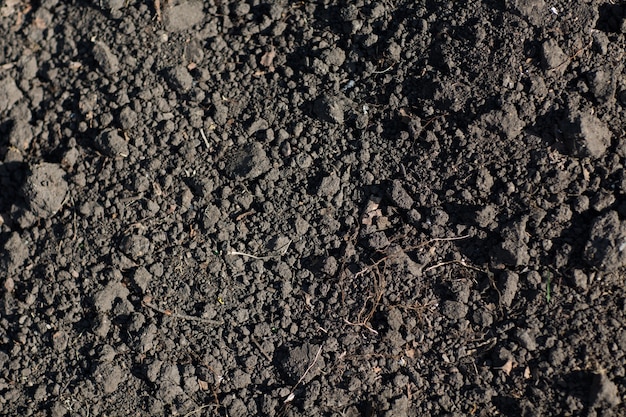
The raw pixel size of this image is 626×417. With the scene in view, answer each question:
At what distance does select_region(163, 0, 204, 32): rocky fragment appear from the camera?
2959 mm

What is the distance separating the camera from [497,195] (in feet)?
8.94

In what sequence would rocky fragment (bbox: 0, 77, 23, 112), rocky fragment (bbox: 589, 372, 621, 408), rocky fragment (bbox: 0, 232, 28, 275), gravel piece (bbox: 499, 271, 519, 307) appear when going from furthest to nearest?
1. rocky fragment (bbox: 0, 77, 23, 112)
2. rocky fragment (bbox: 0, 232, 28, 275)
3. gravel piece (bbox: 499, 271, 519, 307)
4. rocky fragment (bbox: 589, 372, 621, 408)

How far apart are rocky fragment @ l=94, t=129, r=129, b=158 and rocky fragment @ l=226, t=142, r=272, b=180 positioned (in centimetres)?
48

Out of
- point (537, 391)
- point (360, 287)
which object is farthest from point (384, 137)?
point (537, 391)

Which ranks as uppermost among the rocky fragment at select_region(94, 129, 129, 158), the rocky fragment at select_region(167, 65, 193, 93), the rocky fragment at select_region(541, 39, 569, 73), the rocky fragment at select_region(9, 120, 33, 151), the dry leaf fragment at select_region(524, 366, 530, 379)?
the rocky fragment at select_region(541, 39, 569, 73)

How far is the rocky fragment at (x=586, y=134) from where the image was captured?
262cm

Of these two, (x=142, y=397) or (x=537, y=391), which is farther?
(x=142, y=397)

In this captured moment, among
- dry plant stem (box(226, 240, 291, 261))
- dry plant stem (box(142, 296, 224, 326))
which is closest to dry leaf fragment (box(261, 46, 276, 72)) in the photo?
dry plant stem (box(226, 240, 291, 261))

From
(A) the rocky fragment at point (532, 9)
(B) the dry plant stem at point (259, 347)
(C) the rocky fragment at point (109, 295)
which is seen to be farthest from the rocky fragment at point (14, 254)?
(A) the rocky fragment at point (532, 9)

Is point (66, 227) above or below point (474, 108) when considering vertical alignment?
below

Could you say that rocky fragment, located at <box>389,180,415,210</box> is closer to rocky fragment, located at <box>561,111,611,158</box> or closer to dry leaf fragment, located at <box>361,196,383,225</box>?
dry leaf fragment, located at <box>361,196,383,225</box>

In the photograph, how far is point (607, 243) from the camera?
2.61 meters

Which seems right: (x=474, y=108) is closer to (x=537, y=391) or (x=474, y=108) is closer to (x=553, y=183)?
(x=553, y=183)

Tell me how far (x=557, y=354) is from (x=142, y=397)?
1.80 m
